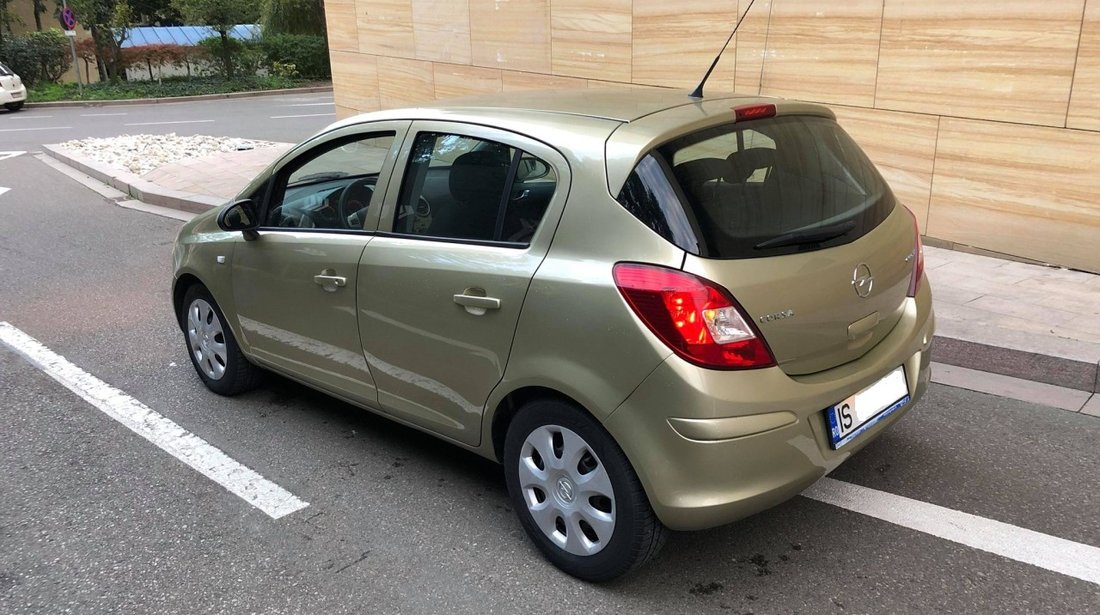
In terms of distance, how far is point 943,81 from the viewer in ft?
21.1

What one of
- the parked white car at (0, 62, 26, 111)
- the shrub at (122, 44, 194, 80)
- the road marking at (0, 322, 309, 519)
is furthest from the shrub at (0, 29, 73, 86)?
the road marking at (0, 322, 309, 519)

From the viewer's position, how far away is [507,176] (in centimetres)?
→ 304

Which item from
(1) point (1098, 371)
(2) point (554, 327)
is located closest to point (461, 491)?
(2) point (554, 327)

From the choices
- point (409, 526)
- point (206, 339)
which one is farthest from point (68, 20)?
point (409, 526)

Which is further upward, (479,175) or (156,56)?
(479,175)

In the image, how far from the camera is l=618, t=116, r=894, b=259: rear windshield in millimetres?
2648

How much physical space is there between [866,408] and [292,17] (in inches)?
1381

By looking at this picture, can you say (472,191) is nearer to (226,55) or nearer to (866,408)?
(866,408)

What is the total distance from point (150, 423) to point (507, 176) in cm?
250

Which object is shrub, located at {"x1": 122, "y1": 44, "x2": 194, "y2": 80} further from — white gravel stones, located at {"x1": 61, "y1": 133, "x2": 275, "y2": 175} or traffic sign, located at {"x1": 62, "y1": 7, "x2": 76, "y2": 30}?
white gravel stones, located at {"x1": 61, "y1": 133, "x2": 275, "y2": 175}

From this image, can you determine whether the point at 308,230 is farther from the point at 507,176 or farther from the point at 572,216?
the point at 572,216

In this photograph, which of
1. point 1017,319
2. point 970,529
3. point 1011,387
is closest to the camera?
point 970,529

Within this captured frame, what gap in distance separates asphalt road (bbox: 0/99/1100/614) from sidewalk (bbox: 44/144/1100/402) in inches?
15.1

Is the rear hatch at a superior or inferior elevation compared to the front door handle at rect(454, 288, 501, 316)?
superior
